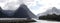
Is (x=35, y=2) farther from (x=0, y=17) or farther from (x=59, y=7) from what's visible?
(x=0, y=17)

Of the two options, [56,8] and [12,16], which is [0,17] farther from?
[56,8]

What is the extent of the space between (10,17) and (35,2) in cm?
64

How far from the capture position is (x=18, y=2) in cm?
452

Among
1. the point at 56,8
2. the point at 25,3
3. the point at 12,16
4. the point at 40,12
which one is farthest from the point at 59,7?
the point at 12,16

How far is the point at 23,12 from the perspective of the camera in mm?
4523

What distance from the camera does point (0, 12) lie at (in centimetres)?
451

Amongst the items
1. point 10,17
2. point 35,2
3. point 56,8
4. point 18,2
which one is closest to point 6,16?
point 10,17

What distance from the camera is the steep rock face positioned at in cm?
450

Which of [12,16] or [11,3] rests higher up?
[11,3]

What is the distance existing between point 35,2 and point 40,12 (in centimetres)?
25

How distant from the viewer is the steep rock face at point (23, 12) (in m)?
4.50

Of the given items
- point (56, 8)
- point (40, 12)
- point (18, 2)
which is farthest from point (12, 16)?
point (56, 8)

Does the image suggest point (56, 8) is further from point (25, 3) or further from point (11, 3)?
point (11, 3)

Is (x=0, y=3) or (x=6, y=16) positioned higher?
(x=0, y=3)
